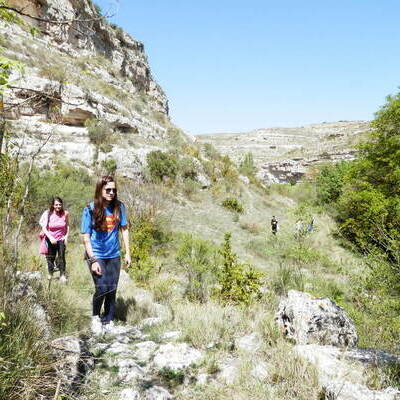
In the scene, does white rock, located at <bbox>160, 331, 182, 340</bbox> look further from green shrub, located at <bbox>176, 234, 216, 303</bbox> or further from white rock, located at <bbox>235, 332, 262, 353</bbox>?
green shrub, located at <bbox>176, 234, 216, 303</bbox>

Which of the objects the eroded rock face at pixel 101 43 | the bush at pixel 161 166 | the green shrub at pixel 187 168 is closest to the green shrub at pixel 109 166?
the bush at pixel 161 166

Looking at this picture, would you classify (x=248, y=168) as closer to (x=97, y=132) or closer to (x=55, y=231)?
(x=97, y=132)

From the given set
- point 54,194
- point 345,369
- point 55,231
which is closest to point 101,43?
point 54,194

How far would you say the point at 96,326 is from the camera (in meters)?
3.41

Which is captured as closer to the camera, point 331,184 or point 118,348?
point 118,348

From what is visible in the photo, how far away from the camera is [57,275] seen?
532cm

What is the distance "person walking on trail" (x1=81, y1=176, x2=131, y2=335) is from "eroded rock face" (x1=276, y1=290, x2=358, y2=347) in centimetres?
194

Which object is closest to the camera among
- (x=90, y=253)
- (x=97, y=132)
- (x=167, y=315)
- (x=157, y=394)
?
(x=157, y=394)

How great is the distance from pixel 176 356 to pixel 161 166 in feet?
45.6

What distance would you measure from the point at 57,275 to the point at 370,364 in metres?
4.72

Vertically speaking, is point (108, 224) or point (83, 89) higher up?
point (83, 89)

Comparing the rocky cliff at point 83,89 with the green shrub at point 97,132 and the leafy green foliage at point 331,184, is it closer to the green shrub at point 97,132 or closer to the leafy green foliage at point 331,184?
the green shrub at point 97,132

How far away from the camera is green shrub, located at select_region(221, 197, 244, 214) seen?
17.0 metres

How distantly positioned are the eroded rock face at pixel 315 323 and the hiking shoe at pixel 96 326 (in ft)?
6.50
